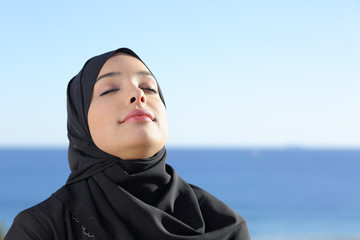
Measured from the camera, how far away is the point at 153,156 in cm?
255

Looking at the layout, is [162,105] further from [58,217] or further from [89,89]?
[58,217]

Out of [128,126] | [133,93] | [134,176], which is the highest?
[133,93]

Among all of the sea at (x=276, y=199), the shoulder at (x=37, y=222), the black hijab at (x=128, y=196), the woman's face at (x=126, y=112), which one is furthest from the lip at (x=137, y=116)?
the sea at (x=276, y=199)

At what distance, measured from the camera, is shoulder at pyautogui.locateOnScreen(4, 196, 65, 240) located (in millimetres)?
2361

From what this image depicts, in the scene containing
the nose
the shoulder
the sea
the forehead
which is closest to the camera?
the shoulder

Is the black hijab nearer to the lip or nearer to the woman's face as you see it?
the woman's face

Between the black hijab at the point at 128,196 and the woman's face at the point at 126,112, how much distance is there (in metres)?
0.05

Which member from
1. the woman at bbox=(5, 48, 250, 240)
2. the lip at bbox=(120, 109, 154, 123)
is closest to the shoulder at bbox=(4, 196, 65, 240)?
the woman at bbox=(5, 48, 250, 240)

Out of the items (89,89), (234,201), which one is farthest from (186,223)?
(234,201)

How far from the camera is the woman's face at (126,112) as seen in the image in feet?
7.98

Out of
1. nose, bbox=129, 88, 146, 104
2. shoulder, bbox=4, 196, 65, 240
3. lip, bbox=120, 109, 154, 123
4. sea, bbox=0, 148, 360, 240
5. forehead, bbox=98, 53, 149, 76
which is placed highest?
sea, bbox=0, 148, 360, 240

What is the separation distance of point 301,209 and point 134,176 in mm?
36482

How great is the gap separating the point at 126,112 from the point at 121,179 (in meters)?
0.31

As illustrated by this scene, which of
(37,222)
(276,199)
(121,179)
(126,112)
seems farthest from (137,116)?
(276,199)
